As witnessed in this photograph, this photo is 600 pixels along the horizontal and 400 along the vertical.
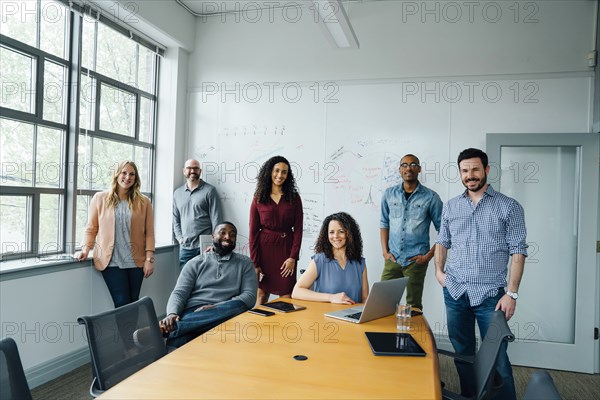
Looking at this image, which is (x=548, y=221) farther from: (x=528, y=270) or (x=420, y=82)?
(x=420, y=82)

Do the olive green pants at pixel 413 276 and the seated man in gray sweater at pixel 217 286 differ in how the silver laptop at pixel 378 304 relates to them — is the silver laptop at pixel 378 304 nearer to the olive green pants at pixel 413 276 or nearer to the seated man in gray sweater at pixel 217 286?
the seated man in gray sweater at pixel 217 286

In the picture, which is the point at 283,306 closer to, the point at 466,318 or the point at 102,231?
the point at 466,318

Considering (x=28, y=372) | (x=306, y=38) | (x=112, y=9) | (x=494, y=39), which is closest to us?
(x=28, y=372)

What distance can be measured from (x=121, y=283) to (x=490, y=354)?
2.73 m

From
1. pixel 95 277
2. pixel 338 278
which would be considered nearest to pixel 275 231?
pixel 338 278

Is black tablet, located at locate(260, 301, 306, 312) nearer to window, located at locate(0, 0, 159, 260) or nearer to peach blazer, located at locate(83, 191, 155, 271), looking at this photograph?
peach blazer, located at locate(83, 191, 155, 271)

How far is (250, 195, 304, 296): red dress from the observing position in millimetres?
3543

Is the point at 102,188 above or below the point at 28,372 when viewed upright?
above

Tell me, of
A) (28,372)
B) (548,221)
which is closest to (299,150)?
(548,221)

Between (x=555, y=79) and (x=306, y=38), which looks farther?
(x=306, y=38)

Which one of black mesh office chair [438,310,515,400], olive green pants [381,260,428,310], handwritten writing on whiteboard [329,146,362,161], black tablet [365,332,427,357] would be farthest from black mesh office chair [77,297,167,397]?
handwritten writing on whiteboard [329,146,362,161]

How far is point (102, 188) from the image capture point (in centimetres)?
401

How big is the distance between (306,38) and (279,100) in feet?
2.13

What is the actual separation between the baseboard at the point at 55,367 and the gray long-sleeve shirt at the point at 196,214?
1.32 meters
